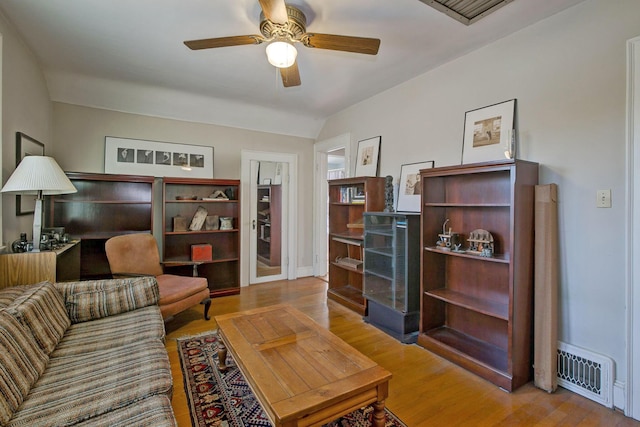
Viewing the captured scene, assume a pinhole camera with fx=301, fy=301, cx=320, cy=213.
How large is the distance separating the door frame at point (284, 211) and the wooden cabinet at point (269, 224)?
10 centimetres

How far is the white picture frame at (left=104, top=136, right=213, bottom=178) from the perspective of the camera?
151 inches

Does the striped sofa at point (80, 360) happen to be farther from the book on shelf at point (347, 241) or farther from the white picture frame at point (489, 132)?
the white picture frame at point (489, 132)

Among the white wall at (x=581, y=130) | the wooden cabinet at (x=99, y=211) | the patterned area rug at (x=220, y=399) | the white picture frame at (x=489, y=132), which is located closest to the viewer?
the patterned area rug at (x=220, y=399)

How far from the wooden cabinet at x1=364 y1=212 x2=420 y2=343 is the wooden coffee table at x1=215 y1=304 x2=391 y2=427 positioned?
3.90 ft

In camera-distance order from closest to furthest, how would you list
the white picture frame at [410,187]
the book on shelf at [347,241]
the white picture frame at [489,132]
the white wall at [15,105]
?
the white wall at [15,105] < the white picture frame at [489,132] < the white picture frame at [410,187] < the book on shelf at [347,241]

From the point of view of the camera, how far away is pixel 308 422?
131cm

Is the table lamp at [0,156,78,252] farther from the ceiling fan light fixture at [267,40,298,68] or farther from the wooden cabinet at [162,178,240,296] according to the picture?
the ceiling fan light fixture at [267,40,298,68]

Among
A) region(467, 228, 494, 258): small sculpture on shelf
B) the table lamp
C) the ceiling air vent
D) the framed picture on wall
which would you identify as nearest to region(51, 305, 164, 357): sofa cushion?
the table lamp

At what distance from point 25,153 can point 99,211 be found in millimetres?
1303

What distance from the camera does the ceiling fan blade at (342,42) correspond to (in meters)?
2.00

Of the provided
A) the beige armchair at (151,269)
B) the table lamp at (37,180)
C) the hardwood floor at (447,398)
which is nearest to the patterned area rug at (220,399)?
the hardwood floor at (447,398)

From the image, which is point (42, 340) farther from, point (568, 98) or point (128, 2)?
point (568, 98)

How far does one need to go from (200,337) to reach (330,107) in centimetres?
342

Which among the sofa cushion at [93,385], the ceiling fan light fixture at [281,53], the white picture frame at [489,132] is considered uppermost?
the ceiling fan light fixture at [281,53]
